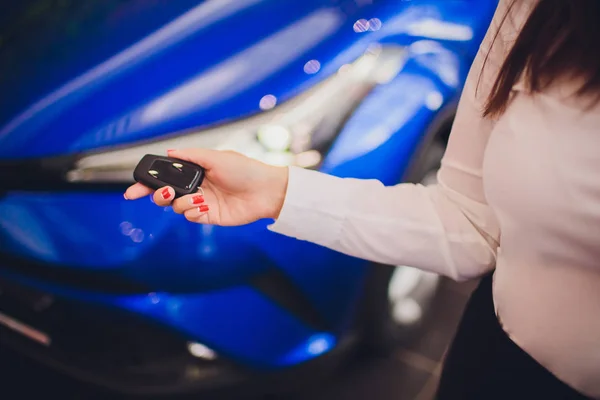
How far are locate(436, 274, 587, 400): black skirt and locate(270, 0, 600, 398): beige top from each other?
0.06 ft

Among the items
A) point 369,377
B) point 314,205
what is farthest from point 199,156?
point 369,377

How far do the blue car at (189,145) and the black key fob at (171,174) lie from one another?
0.15 m

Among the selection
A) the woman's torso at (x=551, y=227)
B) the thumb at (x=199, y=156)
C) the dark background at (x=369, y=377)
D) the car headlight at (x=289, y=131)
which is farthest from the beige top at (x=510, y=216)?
the dark background at (x=369, y=377)

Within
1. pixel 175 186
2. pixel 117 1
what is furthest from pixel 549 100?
pixel 117 1

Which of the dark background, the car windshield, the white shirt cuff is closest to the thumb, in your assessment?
the white shirt cuff

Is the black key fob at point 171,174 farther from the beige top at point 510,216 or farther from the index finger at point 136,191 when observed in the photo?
the beige top at point 510,216

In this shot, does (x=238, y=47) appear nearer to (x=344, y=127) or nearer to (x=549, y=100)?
(x=344, y=127)

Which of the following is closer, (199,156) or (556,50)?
(556,50)

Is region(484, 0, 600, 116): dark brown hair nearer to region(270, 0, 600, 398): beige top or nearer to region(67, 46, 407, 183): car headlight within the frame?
region(270, 0, 600, 398): beige top

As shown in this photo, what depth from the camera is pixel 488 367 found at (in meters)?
0.69

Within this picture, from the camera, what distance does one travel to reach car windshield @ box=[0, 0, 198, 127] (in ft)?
3.15

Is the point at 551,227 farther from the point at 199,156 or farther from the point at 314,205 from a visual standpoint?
the point at 199,156

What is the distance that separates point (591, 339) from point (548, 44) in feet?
1.07

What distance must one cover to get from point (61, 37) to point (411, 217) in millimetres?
753
